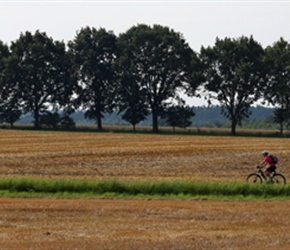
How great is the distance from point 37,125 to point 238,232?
267ft

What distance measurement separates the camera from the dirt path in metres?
17.1

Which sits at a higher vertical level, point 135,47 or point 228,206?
point 135,47

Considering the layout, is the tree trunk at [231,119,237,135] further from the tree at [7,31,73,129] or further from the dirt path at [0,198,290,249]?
the dirt path at [0,198,290,249]

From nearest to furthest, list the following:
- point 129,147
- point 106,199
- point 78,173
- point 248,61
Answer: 1. point 106,199
2. point 78,173
3. point 129,147
4. point 248,61

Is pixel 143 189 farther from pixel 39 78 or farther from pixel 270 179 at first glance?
pixel 39 78

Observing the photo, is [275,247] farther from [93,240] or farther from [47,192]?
[47,192]

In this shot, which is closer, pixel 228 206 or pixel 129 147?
pixel 228 206

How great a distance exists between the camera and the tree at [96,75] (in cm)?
9888

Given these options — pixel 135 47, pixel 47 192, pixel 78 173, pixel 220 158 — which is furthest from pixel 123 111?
pixel 47 192

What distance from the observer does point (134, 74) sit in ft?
317

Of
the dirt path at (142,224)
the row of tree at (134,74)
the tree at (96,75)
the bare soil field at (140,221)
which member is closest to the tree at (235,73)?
the row of tree at (134,74)

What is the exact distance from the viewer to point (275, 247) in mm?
16594

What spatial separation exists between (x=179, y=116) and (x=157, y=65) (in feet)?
24.0

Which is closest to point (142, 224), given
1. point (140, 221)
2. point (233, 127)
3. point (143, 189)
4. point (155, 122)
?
point (140, 221)
